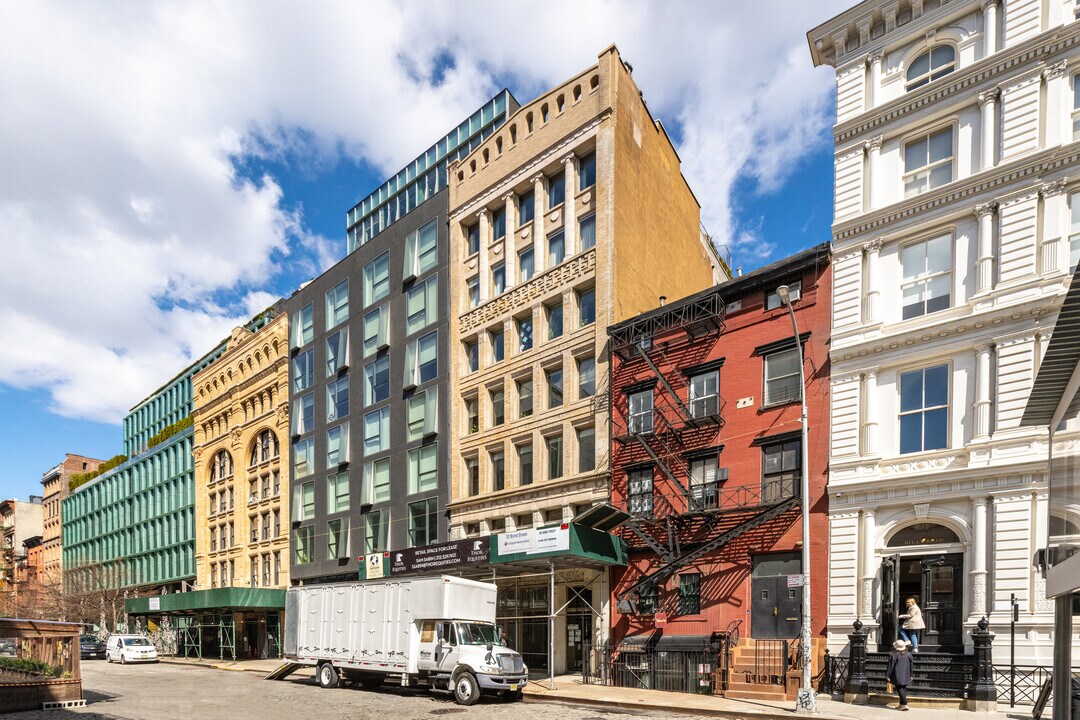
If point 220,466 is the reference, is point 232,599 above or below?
below

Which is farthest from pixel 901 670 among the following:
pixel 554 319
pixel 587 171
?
pixel 587 171

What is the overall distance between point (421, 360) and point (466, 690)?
20.9 m

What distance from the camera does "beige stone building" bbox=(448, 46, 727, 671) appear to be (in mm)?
30500

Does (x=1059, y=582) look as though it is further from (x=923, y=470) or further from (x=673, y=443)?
(x=673, y=443)

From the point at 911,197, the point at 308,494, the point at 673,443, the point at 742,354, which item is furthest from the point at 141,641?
the point at 911,197

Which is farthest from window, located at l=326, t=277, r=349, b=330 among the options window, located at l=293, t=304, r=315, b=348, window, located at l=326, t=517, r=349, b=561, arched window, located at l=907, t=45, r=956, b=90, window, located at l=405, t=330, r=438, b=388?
arched window, located at l=907, t=45, r=956, b=90

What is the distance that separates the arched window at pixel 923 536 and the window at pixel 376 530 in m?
A: 25.9

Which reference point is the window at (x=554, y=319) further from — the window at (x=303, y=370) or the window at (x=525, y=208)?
the window at (x=303, y=370)

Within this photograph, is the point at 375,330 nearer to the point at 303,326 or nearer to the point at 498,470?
the point at 303,326

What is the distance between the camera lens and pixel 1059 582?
5.10 metres

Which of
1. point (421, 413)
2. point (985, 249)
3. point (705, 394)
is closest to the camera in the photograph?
point (985, 249)

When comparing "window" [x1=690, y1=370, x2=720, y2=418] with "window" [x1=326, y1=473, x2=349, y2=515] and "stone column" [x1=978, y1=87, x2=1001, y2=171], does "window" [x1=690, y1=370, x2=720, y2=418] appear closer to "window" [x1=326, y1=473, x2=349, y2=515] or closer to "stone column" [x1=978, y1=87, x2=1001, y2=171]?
"stone column" [x1=978, y1=87, x2=1001, y2=171]

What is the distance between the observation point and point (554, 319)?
33.2 m

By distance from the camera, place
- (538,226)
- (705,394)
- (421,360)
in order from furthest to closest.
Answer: (421,360)
(538,226)
(705,394)
